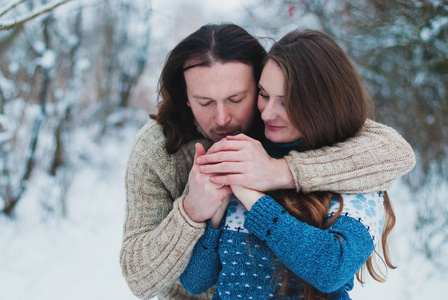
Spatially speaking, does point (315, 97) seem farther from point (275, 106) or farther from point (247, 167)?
point (247, 167)

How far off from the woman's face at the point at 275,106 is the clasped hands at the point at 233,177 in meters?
0.13

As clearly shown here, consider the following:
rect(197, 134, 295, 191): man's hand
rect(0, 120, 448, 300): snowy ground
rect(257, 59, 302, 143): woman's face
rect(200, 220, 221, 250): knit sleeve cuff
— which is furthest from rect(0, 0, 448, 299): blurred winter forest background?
rect(200, 220, 221, 250): knit sleeve cuff

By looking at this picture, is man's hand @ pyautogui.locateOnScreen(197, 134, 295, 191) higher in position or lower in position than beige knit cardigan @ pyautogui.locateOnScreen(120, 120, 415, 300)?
higher

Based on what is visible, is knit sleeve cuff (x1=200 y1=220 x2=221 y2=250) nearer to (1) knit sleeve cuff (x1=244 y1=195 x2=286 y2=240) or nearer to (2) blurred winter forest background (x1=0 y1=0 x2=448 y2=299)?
(1) knit sleeve cuff (x1=244 y1=195 x2=286 y2=240)

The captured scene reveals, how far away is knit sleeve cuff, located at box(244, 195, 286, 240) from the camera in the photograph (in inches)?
52.7

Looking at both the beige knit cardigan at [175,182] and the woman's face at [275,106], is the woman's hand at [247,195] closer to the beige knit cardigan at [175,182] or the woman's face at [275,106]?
the beige knit cardigan at [175,182]

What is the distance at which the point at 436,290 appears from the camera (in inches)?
142

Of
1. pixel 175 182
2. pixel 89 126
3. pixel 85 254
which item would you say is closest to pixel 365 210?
pixel 175 182

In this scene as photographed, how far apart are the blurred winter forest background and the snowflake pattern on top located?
85.3 inches

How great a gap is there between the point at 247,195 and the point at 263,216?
10cm

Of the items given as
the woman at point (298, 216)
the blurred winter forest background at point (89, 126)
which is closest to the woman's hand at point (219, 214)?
the woman at point (298, 216)

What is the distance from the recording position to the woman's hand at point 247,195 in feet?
4.59

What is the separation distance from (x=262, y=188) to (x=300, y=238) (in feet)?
0.74

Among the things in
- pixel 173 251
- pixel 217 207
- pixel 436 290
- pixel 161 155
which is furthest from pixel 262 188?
pixel 436 290
